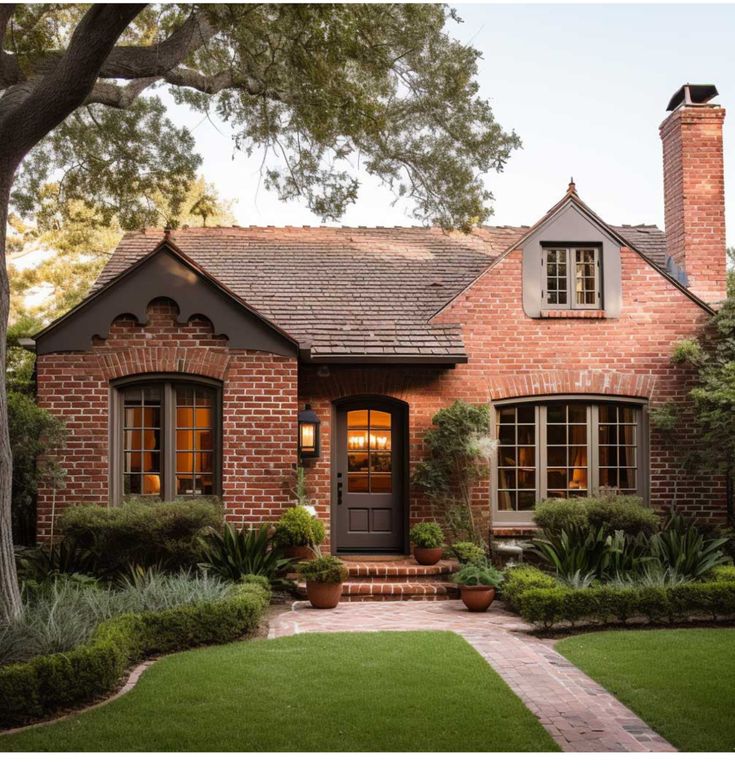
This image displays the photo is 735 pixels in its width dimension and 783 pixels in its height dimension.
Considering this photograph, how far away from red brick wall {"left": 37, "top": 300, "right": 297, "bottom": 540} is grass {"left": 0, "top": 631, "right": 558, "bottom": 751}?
164 inches

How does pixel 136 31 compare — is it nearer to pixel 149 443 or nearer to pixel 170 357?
pixel 170 357

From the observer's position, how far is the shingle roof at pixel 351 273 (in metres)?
13.3

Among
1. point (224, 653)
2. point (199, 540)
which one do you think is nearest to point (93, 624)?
point (224, 653)

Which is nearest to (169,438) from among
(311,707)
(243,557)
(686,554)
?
(243,557)

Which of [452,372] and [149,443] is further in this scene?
[452,372]

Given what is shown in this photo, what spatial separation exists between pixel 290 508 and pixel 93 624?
432 centimetres

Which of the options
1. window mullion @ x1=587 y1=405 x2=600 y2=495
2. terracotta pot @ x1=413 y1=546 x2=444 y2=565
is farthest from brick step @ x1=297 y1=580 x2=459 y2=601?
window mullion @ x1=587 y1=405 x2=600 y2=495

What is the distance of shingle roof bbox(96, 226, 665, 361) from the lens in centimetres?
1326

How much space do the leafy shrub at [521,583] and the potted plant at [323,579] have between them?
2.01 metres

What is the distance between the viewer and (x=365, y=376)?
43.8ft

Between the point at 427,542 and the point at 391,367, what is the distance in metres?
2.72

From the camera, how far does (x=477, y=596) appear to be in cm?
1071

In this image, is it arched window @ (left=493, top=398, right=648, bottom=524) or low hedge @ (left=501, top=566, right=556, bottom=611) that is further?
arched window @ (left=493, top=398, right=648, bottom=524)

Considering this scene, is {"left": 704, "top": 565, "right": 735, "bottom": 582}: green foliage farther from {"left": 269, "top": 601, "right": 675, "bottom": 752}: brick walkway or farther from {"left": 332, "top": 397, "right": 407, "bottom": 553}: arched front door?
{"left": 332, "top": 397, "right": 407, "bottom": 553}: arched front door
